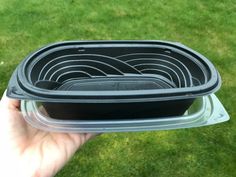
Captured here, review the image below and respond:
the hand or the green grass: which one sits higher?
the hand

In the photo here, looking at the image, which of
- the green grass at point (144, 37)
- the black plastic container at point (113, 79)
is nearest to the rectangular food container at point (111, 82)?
the black plastic container at point (113, 79)

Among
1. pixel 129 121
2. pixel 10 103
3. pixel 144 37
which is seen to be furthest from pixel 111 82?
pixel 144 37

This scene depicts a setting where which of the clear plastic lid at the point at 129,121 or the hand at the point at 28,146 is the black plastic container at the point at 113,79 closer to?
the clear plastic lid at the point at 129,121

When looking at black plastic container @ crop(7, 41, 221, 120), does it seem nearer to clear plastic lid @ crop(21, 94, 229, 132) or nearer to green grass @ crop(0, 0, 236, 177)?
clear plastic lid @ crop(21, 94, 229, 132)

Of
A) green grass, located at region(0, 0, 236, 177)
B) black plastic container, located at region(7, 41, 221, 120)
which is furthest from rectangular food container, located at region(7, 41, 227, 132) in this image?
green grass, located at region(0, 0, 236, 177)

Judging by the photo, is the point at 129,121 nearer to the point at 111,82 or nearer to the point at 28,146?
the point at 111,82

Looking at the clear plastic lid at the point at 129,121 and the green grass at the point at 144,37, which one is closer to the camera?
the clear plastic lid at the point at 129,121

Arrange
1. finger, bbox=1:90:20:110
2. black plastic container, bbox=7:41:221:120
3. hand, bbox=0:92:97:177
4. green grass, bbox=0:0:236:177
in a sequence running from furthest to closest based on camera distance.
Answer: green grass, bbox=0:0:236:177 < finger, bbox=1:90:20:110 < hand, bbox=0:92:97:177 < black plastic container, bbox=7:41:221:120
